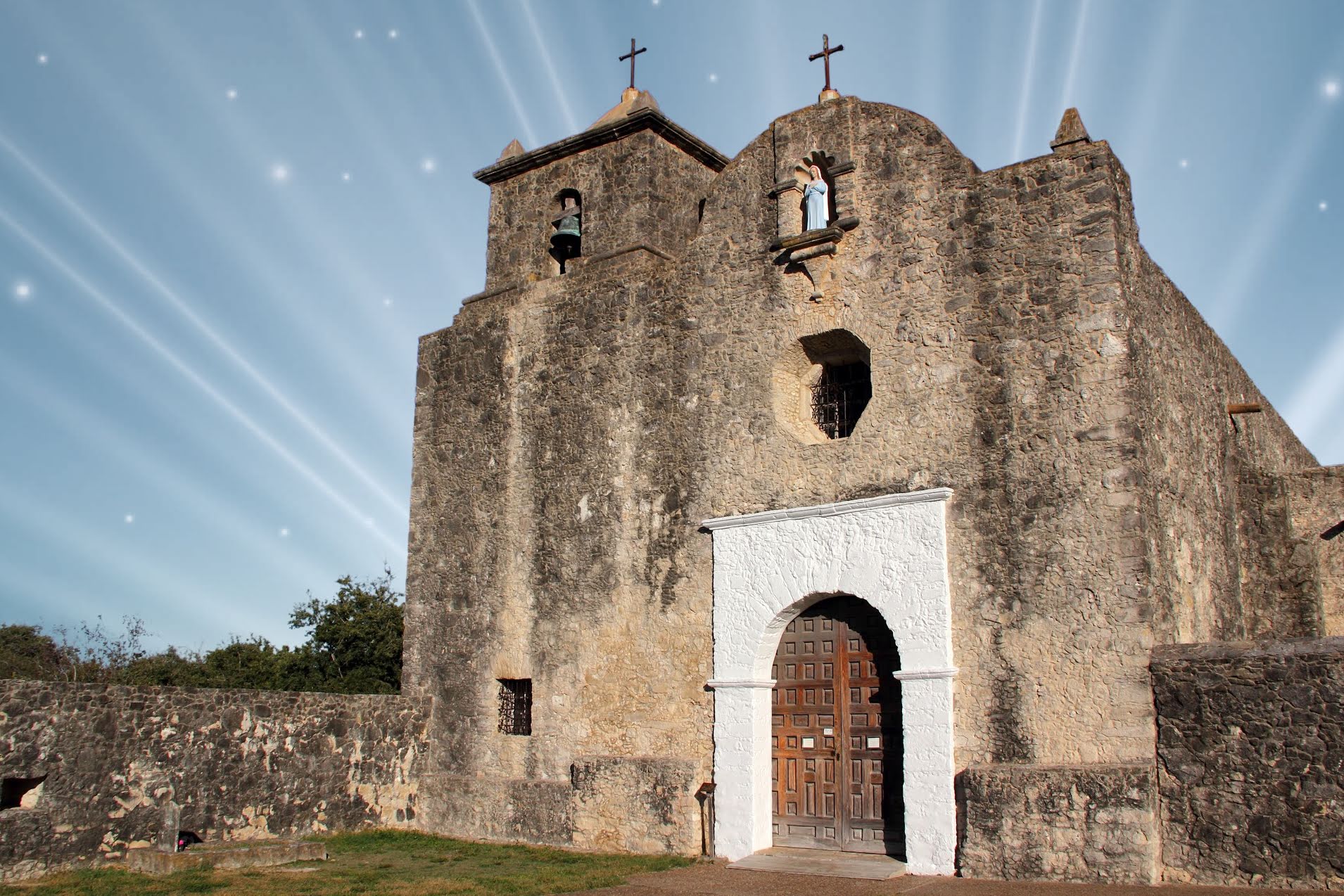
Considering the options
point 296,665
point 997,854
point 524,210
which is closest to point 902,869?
point 997,854

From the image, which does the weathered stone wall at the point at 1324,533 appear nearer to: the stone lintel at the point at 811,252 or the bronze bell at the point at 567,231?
the stone lintel at the point at 811,252

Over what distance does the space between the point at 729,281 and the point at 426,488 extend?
442 centimetres

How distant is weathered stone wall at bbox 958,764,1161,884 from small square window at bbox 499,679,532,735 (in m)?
4.91

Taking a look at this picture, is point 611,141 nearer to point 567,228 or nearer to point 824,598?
point 567,228

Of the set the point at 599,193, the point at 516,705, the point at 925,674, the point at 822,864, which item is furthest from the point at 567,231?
the point at 822,864

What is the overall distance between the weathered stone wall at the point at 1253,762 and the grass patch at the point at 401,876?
410cm

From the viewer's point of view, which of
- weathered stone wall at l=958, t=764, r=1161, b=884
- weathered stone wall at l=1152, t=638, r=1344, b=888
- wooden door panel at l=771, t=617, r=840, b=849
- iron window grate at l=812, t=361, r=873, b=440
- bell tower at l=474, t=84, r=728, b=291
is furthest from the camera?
bell tower at l=474, t=84, r=728, b=291

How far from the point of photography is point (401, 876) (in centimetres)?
924

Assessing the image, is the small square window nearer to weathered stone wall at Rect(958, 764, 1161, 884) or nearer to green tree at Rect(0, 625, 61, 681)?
weathered stone wall at Rect(958, 764, 1161, 884)

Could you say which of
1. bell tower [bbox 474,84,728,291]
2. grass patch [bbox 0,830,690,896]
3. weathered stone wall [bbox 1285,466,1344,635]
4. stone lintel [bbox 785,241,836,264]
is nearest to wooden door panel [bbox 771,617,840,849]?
grass patch [bbox 0,830,690,896]

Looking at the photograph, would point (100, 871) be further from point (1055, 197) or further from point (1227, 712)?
point (1055, 197)

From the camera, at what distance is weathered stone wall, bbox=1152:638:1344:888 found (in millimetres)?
7629

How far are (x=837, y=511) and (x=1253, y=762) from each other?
3.70 metres

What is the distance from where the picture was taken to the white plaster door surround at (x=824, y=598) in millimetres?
9039
